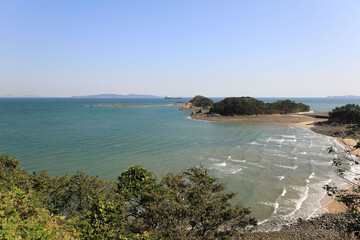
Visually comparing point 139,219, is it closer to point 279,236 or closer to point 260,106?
point 279,236

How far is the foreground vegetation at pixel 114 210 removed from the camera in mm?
7676

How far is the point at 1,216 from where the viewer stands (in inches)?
272

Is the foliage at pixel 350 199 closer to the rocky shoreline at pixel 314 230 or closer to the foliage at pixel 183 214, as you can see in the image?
the rocky shoreline at pixel 314 230

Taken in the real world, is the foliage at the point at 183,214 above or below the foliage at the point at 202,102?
below

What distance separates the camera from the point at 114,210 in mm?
10023

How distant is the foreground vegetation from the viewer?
25.2 ft

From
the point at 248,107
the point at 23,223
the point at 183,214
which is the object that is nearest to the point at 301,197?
the point at 183,214

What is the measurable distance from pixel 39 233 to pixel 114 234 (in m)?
3.62

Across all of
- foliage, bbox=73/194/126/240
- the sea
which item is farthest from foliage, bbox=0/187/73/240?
the sea

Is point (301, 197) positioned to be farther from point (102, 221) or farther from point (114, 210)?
point (102, 221)

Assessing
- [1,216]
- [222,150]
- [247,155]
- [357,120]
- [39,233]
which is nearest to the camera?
[39,233]

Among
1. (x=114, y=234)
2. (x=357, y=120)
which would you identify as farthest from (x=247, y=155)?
(x=357, y=120)

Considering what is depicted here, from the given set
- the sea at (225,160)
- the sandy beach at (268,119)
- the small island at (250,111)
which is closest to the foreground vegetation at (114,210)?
the sea at (225,160)

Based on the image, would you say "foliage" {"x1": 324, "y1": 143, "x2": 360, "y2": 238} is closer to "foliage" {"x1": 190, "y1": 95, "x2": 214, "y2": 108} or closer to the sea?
the sea
